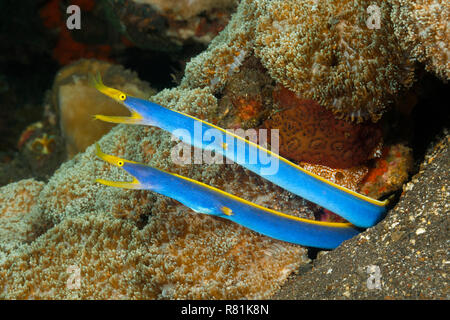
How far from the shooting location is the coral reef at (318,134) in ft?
8.59

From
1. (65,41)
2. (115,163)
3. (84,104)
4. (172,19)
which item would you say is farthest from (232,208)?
(65,41)

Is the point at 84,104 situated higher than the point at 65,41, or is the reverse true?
the point at 65,41

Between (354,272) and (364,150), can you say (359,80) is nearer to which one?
(364,150)

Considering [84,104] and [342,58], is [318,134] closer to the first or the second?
[342,58]

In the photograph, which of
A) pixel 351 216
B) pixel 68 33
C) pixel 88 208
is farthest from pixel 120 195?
pixel 68 33

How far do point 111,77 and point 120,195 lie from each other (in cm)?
325

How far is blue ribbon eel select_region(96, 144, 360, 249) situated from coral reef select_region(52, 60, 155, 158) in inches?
133

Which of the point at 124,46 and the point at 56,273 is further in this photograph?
the point at 124,46

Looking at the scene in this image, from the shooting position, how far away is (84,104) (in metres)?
5.45

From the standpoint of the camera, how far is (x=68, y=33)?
294 inches

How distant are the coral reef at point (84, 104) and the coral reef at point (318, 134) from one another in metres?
3.15

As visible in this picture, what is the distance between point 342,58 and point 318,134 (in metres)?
0.60

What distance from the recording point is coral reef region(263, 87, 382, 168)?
2.62m

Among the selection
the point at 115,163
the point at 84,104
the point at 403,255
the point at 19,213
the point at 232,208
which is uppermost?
the point at 84,104
